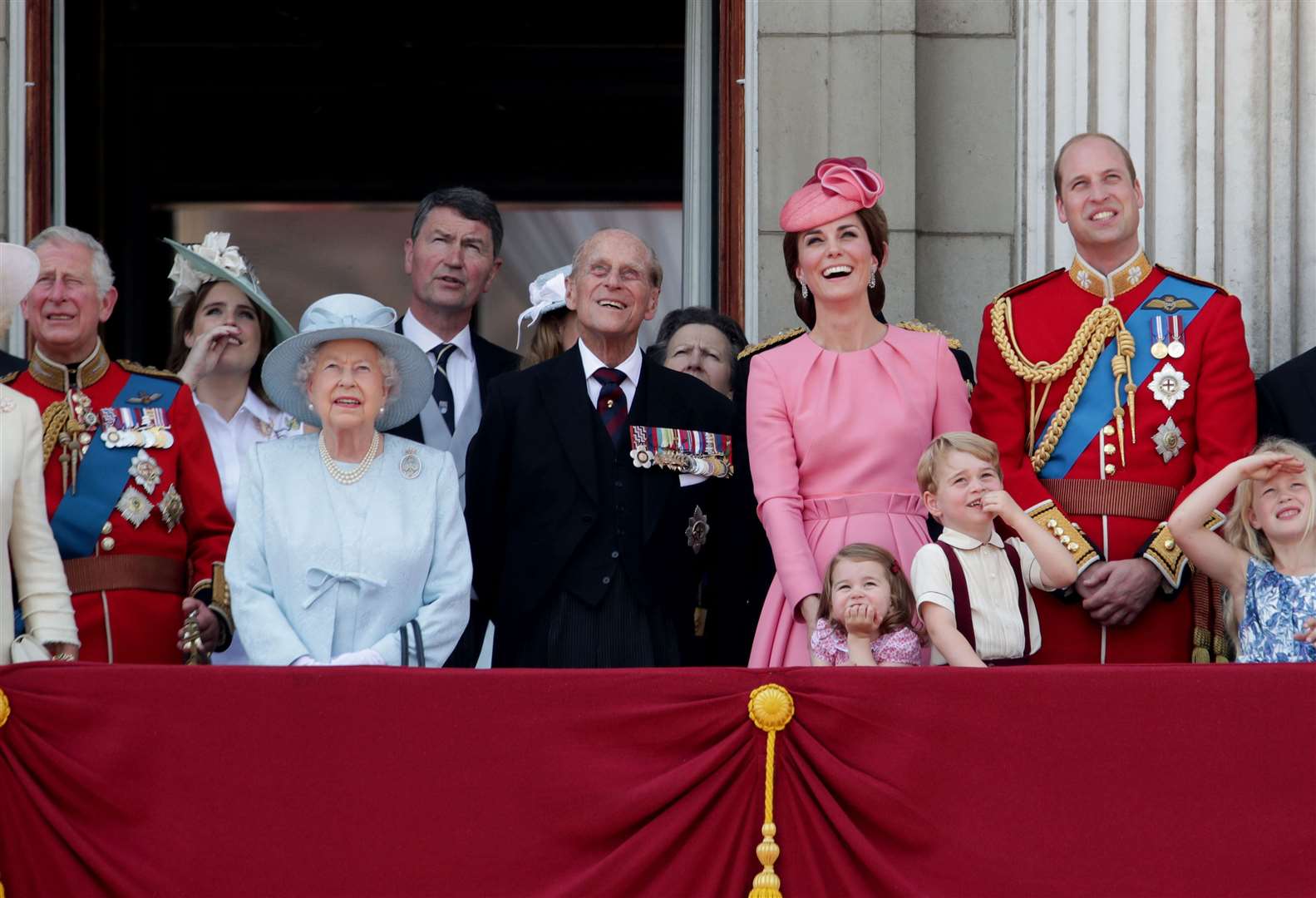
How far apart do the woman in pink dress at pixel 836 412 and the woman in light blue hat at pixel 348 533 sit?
2.40 feet

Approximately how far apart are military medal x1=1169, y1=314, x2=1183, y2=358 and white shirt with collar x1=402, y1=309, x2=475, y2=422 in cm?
202

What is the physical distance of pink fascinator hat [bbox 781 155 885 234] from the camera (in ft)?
17.0

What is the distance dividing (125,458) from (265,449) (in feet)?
1.85

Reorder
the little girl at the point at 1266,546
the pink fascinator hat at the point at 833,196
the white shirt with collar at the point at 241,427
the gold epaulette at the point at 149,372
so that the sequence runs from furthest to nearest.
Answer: the white shirt with collar at the point at 241,427 < the gold epaulette at the point at 149,372 < the pink fascinator hat at the point at 833,196 < the little girl at the point at 1266,546

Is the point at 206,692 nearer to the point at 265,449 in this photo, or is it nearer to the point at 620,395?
the point at 265,449

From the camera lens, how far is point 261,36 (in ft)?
36.0

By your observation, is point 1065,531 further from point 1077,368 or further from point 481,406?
point 481,406

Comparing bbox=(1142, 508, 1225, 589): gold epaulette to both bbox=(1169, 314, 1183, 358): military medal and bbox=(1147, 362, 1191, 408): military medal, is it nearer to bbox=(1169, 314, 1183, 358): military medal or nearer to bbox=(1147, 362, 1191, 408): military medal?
bbox=(1147, 362, 1191, 408): military medal

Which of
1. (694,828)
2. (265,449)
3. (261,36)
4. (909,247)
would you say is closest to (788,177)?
(909,247)

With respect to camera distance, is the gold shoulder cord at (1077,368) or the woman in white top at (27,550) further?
the gold shoulder cord at (1077,368)

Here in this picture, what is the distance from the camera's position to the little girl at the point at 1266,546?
476cm

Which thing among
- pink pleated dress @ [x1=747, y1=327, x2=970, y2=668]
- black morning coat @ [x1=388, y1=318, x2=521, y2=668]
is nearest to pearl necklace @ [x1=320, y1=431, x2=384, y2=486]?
black morning coat @ [x1=388, y1=318, x2=521, y2=668]

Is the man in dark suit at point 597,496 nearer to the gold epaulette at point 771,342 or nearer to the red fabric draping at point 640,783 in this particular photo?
the gold epaulette at point 771,342

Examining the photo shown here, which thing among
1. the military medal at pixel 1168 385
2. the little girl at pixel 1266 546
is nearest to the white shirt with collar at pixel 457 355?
the military medal at pixel 1168 385
